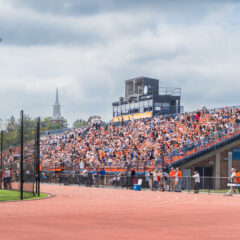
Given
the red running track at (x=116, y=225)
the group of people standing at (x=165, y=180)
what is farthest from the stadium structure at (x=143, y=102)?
the red running track at (x=116, y=225)

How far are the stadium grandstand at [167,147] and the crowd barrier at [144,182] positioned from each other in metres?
0.54

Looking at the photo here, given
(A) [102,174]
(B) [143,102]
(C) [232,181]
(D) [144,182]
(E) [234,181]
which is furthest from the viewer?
(B) [143,102]

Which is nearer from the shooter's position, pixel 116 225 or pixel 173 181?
pixel 116 225

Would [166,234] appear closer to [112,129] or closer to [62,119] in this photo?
[112,129]

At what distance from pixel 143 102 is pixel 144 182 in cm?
3010

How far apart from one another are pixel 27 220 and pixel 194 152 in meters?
26.4

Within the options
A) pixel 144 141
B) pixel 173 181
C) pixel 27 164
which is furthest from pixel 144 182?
pixel 27 164

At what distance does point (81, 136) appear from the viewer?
60.8 metres

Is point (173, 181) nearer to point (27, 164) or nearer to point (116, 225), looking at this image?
point (27, 164)

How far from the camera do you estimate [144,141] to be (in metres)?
46.6

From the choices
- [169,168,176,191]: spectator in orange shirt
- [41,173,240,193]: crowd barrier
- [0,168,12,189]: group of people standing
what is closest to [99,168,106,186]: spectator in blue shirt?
[41,173,240,193]: crowd barrier

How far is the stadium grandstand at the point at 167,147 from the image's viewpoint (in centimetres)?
3944

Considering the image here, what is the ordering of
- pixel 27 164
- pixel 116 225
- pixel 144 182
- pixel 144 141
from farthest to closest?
pixel 144 141
pixel 144 182
pixel 27 164
pixel 116 225

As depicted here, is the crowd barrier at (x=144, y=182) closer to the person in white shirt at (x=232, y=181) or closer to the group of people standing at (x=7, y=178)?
the person in white shirt at (x=232, y=181)
